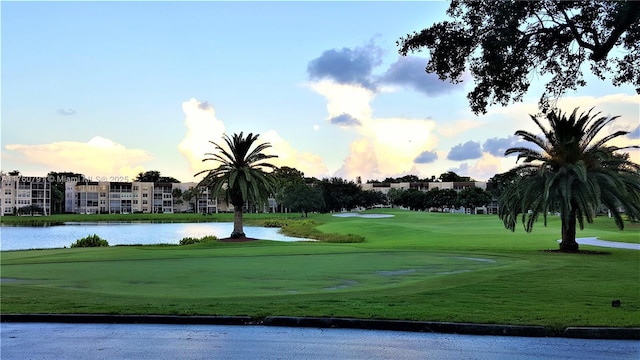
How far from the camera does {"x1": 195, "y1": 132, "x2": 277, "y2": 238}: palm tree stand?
45438 mm

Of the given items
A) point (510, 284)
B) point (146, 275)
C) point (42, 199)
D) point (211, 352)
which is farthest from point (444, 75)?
point (42, 199)

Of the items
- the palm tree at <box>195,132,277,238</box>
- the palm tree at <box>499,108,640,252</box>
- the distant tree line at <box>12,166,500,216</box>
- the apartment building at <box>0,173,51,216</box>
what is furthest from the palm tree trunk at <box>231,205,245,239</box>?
the apartment building at <box>0,173,51,216</box>

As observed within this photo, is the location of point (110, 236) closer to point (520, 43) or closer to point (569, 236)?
point (569, 236)

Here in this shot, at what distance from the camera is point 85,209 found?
646 ft

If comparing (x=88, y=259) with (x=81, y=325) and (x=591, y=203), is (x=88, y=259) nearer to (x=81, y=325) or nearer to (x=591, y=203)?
(x=81, y=325)

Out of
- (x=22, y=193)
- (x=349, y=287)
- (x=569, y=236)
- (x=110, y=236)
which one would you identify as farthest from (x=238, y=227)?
(x=22, y=193)

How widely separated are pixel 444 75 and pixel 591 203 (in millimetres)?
17417

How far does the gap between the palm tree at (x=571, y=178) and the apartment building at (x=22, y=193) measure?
600 ft

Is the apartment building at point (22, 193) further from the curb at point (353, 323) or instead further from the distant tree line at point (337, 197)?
the curb at point (353, 323)

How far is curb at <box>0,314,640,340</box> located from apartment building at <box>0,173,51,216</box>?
190m

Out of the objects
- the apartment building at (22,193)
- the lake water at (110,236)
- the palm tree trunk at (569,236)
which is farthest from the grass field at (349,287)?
the apartment building at (22,193)

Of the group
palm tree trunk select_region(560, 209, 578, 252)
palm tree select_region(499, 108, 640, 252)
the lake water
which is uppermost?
palm tree select_region(499, 108, 640, 252)

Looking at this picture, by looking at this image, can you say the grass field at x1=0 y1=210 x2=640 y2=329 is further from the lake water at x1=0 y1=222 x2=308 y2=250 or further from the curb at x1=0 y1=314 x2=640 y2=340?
the lake water at x1=0 y1=222 x2=308 y2=250

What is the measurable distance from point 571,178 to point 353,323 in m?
20.3
